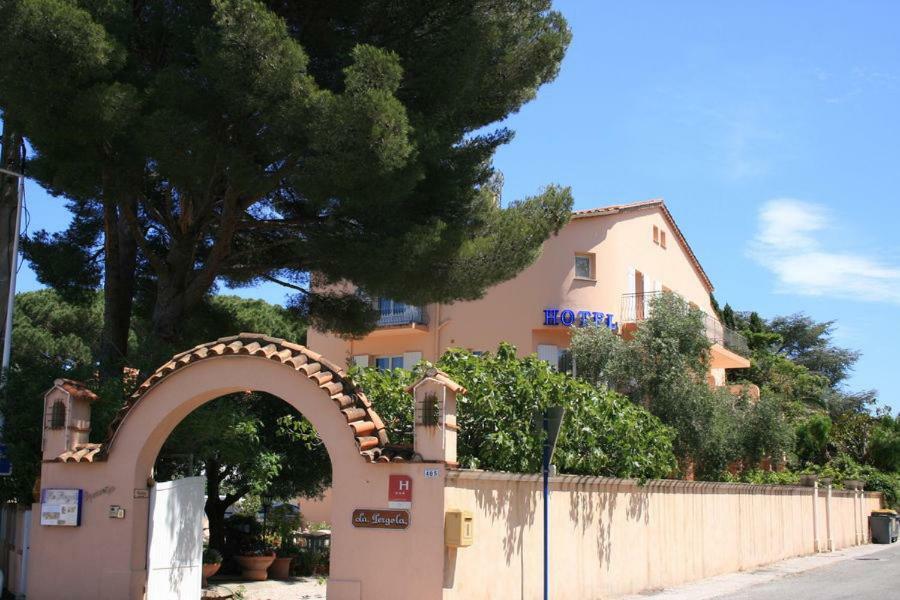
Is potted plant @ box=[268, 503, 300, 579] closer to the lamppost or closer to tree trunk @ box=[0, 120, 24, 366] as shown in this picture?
tree trunk @ box=[0, 120, 24, 366]

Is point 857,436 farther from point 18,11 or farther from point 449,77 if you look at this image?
point 18,11

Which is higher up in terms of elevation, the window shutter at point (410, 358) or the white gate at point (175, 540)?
the window shutter at point (410, 358)

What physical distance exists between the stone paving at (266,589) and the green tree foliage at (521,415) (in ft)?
13.4

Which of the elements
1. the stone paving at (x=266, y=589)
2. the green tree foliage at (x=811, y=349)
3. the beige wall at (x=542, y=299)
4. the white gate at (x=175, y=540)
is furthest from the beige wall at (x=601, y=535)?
the green tree foliage at (x=811, y=349)

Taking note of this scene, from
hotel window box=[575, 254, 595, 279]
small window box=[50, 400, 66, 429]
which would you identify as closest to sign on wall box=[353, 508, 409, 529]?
small window box=[50, 400, 66, 429]

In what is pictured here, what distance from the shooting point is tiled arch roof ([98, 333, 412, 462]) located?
39.8 ft

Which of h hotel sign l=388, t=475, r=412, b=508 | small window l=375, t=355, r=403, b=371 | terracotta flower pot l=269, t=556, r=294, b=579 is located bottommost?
terracotta flower pot l=269, t=556, r=294, b=579

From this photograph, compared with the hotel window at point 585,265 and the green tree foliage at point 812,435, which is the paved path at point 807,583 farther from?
the green tree foliage at point 812,435

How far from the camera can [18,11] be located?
1365 centimetres

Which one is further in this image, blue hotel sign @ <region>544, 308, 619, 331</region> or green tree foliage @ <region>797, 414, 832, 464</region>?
green tree foliage @ <region>797, 414, 832, 464</region>

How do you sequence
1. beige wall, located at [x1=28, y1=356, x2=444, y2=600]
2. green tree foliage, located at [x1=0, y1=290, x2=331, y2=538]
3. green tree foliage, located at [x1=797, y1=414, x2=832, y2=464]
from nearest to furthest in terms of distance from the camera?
beige wall, located at [x1=28, y1=356, x2=444, y2=600]
green tree foliage, located at [x1=0, y1=290, x2=331, y2=538]
green tree foliage, located at [x1=797, y1=414, x2=832, y2=464]

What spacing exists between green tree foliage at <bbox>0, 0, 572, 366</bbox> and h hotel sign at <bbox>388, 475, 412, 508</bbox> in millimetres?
4935

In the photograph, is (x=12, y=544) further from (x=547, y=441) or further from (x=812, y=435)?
(x=812, y=435)

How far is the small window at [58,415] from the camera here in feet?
45.4
